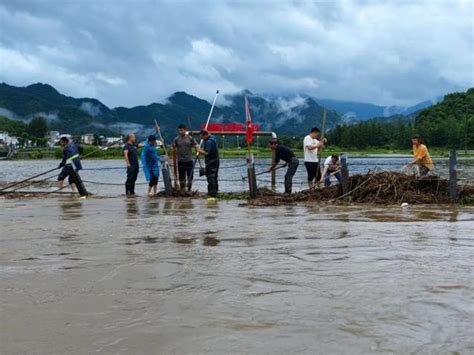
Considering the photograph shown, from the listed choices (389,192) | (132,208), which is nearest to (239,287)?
(132,208)

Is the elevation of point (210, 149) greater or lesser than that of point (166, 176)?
greater

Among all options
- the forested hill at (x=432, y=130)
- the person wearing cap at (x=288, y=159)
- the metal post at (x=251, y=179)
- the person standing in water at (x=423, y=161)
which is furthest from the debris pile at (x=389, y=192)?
the forested hill at (x=432, y=130)

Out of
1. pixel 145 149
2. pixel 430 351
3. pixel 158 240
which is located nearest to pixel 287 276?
pixel 430 351

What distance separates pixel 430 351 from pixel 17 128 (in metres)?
205

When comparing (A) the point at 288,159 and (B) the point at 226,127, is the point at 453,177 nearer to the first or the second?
(A) the point at 288,159

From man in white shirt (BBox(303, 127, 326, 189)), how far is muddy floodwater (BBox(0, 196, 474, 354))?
5.78 m

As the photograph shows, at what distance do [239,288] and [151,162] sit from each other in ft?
36.4

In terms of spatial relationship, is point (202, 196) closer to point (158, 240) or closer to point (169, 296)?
point (158, 240)

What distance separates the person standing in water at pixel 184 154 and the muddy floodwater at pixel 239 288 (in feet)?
20.9

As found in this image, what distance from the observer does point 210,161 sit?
14.6 m

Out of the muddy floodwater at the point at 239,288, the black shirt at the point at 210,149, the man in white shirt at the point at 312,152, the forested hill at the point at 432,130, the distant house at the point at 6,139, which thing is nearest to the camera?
the muddy floodwater at the point at 239,288

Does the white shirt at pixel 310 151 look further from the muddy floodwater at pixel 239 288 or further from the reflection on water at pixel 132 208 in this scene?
the muddy floodwater at pixel 239 288

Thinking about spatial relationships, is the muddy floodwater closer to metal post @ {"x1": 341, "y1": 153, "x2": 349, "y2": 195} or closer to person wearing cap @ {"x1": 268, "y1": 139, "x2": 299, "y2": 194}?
metal post @ {"x1": 341, "y1": 153, "x2": 349, "y2": 195}

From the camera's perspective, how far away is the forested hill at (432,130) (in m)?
102
